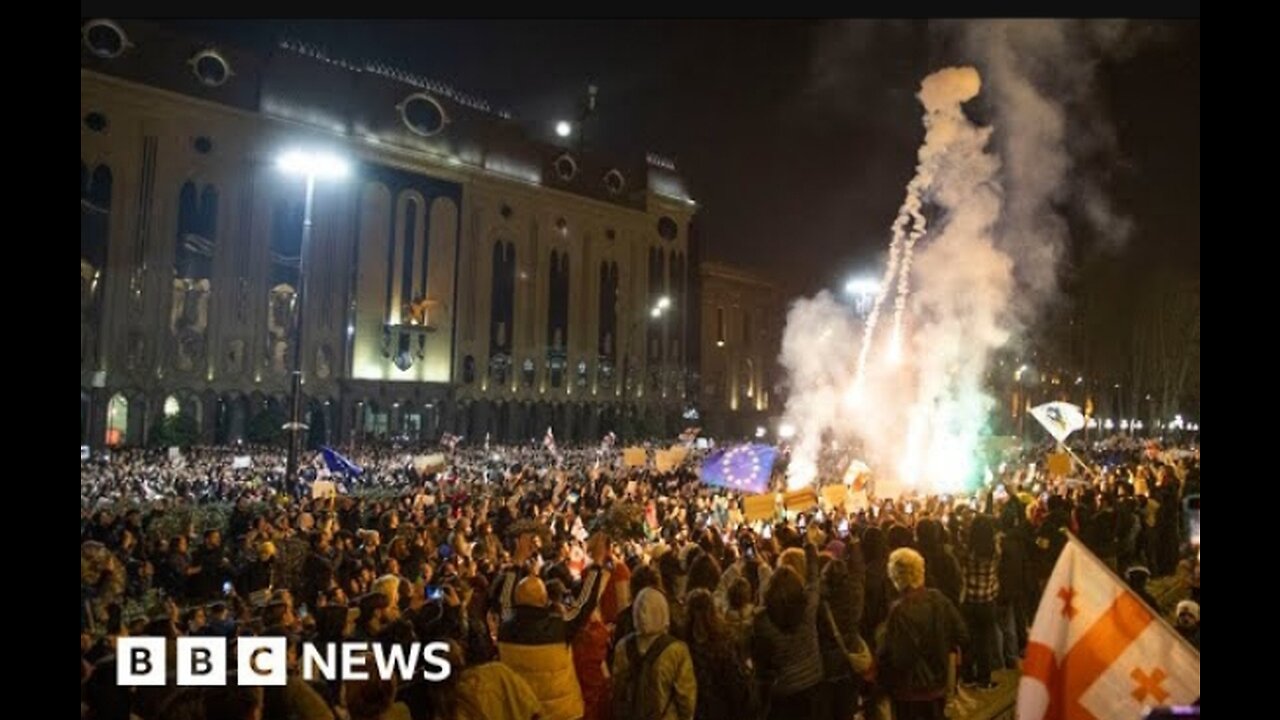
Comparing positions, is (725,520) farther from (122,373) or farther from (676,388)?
(676,388)

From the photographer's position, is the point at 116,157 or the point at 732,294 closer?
the point at 116,157

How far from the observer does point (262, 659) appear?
6.54 meters

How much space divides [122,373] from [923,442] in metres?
31.9

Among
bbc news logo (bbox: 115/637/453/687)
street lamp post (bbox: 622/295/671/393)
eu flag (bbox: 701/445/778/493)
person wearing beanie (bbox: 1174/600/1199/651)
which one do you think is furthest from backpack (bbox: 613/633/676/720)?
street lamp post (bbox: 622/295/671/393)

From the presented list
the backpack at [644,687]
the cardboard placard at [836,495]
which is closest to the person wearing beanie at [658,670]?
the backpack at [644,687]

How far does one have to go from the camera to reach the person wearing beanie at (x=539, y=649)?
618 cm

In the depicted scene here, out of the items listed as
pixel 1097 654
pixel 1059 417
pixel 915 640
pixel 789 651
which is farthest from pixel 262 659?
pixel 1059 417

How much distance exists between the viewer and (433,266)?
50000 millimetres

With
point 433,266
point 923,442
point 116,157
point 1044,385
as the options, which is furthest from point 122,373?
point 1044,385

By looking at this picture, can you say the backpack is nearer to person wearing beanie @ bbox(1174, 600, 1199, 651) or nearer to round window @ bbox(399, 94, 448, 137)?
person wearing beanie @ bbox(1174, 600, 1199, 651)

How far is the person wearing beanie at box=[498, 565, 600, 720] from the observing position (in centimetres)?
618

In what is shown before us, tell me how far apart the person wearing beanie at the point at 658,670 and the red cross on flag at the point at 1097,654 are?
1929mm

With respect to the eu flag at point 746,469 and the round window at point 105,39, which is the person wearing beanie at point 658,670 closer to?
the eu flag at point 746,469

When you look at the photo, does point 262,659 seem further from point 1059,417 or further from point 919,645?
point 1059,417
